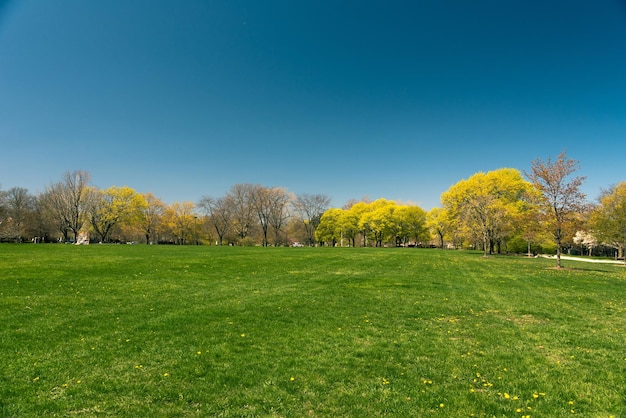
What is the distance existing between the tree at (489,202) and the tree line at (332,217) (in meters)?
0.17

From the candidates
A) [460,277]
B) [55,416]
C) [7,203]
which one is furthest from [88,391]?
[7,203]

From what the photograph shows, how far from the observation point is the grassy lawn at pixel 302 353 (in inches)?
224

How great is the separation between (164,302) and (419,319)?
9.63 m

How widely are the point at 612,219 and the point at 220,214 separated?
86.3 m

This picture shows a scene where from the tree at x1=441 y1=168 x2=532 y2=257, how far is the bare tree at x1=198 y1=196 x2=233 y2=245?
5922 cm

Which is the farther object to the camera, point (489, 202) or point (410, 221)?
point (410, 221)

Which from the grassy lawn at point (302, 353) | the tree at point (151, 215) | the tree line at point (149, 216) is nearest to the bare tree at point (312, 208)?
the tree line at point (149, 216)

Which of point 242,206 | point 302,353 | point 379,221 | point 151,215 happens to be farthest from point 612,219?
point 151,215

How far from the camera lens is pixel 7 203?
75.8m


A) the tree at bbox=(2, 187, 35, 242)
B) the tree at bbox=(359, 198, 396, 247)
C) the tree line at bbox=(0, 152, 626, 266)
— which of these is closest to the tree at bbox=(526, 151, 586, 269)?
the tree line at bbox=(0, 152, 626, 266)

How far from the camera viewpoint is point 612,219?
4975cm

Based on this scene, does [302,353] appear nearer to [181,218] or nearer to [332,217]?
[332,217]

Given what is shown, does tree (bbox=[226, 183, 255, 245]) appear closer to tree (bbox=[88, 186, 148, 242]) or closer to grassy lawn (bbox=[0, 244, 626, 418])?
tree (bbox=[88, 186, 148, 242])

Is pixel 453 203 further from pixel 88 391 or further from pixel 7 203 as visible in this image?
pixel 7 203
